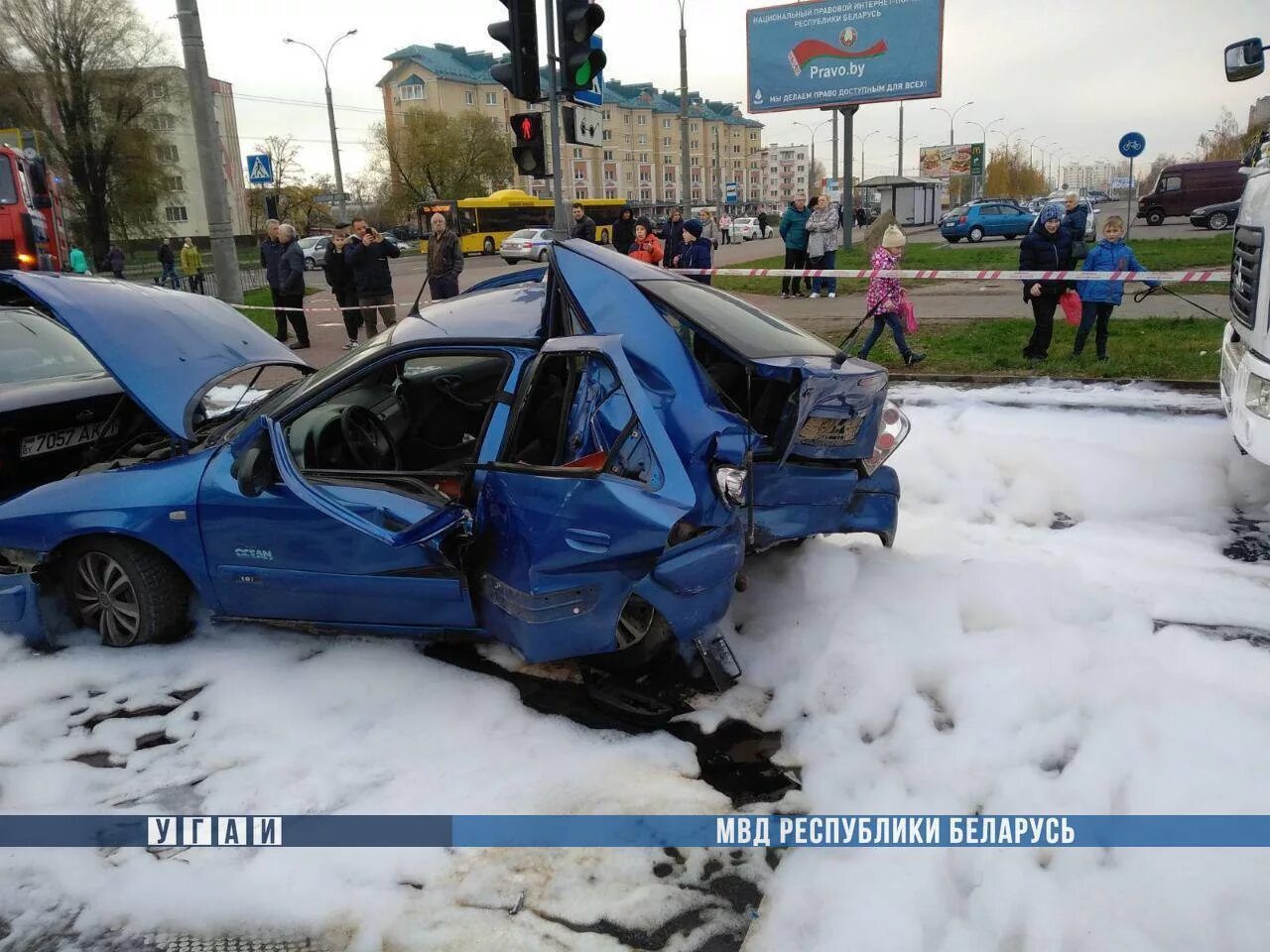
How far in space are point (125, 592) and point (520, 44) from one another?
231 inches

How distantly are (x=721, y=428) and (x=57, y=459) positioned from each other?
396cm

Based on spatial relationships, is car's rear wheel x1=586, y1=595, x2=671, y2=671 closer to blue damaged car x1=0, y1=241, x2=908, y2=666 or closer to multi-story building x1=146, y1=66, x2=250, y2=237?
blue damaged car x1=0, y1=241, x2=908, y2=666

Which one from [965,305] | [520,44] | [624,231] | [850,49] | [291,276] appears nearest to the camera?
[520,44]

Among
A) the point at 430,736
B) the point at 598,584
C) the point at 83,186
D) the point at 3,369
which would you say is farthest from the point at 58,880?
the point at 83,186

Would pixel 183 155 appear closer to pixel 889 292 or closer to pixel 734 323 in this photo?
pixel 889 292

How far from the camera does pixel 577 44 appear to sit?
805cm

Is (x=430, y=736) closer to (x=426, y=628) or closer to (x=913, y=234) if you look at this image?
(x=426, y=628)

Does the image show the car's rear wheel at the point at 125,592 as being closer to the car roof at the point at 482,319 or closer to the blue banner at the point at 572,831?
the blue banner at the point at 572,831

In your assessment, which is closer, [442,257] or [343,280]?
[442,257]

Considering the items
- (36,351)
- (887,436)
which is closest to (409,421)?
(887,436)

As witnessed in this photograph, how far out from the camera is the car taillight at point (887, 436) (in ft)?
13.3

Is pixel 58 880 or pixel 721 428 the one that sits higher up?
Result: pixel 721 428

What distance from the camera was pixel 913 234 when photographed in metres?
42.9

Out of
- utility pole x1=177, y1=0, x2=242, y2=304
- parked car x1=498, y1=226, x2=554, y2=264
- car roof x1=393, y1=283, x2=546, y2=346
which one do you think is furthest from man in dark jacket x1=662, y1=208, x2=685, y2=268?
parked car x1=498, y1=226, x2=554, y2=264
